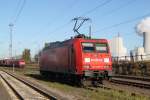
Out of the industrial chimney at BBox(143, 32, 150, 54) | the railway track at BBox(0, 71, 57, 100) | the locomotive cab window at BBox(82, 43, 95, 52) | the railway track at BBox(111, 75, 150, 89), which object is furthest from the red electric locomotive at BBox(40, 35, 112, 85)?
the industrial chimney at BBox(143, 32, 150, 54)

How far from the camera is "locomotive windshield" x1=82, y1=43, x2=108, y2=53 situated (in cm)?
2783

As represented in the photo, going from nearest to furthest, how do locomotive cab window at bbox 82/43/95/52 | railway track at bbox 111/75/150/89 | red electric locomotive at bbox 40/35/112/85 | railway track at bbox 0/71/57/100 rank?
railway track at bbox 0/71/57/100, railway track at bbox 111/75/150/89, red electric locomotive at bbox 40/35/112/85, locomotive cab window at bbox 82/43/95/52

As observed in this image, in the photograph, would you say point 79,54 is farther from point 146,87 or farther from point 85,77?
point 146,87

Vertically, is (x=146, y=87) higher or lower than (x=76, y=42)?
lower

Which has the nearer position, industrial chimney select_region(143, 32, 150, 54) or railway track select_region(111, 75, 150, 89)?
railway track select_region(111, 75, 150, 89)

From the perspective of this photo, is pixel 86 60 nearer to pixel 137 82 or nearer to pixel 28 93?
pixel 137 82

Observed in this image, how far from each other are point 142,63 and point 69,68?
700 inches

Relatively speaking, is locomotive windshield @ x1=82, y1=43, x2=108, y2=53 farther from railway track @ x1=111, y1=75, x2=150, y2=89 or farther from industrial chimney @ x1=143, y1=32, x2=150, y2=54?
industrial chimney @ x1=143, y1=32, x2=150, y2=54

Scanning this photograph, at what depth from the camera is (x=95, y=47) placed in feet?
92.3

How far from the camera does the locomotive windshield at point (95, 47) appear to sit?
91.3 feet

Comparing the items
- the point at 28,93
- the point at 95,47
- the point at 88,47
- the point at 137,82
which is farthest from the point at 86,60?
the point at 28,93

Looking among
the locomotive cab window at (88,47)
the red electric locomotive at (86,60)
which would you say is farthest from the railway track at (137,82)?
the locomotive cab window at (88,47)

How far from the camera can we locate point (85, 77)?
87.6 ft

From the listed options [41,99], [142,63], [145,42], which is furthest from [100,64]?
[145,42]
